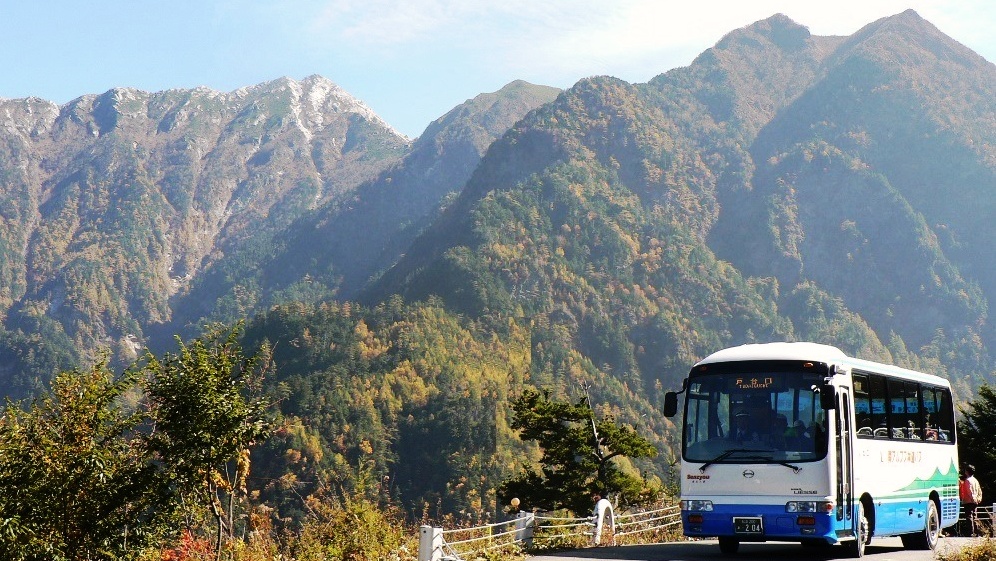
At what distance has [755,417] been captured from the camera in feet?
54.2

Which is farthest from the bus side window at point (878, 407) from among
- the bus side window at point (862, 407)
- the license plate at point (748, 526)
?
the license plate at point (748, 526)

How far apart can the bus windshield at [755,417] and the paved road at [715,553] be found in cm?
234

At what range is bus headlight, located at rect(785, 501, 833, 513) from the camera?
15.8 m

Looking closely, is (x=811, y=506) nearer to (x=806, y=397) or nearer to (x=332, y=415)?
(x=806, y=397)

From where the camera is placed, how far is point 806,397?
1641 cm

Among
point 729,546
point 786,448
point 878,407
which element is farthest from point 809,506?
point 729,546

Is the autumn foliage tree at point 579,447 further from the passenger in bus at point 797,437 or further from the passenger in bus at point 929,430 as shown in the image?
the passenger in bus at point 797,437

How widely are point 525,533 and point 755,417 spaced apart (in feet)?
18.7

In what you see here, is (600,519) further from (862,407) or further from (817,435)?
(817,435)

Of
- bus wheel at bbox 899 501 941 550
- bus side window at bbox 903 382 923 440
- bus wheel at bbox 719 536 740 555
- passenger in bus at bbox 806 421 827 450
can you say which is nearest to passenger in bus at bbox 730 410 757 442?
passenger in bus at bbox 806 421 827 450

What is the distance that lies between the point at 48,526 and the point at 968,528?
80.4ft

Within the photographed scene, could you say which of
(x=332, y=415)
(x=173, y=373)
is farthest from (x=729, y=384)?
(x=332, y=415)

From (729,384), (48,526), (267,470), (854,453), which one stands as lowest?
(267,470)

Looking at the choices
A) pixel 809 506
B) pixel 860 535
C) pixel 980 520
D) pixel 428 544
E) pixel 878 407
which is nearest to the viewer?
pixel 428 544
